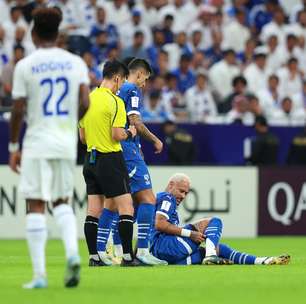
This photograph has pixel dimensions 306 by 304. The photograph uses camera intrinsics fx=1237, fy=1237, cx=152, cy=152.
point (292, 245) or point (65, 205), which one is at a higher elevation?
point (65, 205)

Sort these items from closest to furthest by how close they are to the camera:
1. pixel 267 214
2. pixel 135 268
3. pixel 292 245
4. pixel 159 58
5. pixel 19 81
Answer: pixel 19 81
pixel 135 268
pixel 292 245
pixel 267 214
pixel 159 58

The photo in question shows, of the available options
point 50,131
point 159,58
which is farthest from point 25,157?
point 159,58

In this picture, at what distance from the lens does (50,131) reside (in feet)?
32.8

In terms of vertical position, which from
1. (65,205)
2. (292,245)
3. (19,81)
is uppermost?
(19,81)

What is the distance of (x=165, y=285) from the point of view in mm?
10680

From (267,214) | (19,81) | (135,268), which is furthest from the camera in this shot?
(267,214)

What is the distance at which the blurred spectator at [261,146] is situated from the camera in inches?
889

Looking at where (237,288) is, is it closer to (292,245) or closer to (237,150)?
(292,245)

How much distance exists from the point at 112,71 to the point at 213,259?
2.36 m

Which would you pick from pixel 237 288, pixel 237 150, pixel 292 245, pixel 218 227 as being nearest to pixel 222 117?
pixel 237 150

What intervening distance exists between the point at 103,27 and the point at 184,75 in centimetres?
201

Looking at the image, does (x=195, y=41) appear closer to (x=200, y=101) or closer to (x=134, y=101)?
(x=200, y=101)

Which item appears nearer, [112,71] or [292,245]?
[112,71]

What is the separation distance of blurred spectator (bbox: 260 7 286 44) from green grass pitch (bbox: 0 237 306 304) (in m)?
13.3
